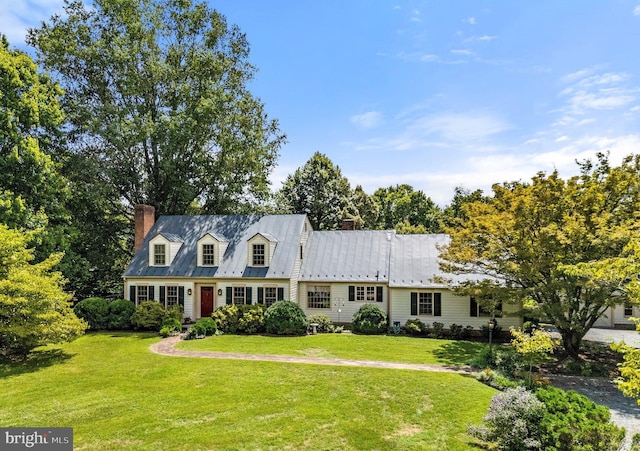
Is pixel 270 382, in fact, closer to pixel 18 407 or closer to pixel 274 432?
pixel 274 432

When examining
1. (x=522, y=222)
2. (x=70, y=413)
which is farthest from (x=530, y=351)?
(x=70, y=413)

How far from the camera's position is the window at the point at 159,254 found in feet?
79.2

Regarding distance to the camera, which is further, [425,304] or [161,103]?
[161,103]

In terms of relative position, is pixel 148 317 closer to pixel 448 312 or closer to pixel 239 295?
pixel 239 295

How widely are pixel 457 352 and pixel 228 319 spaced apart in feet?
39.5

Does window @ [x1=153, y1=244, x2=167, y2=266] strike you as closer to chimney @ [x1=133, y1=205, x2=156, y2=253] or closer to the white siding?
chimney @ [x1=133, y1=205, x2=156, y2=253]

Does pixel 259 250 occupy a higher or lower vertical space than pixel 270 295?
higher

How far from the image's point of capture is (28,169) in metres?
22.0

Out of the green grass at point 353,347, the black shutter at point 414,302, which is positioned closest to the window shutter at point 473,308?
the green grass at point 353,347

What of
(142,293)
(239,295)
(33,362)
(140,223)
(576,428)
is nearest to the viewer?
(576,428)

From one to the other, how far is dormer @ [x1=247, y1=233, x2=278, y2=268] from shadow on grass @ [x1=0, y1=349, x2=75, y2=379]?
10.3 meters

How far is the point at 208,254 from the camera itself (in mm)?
23750

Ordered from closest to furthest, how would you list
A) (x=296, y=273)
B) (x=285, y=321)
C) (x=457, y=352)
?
(x=457, y=352) → (x=285, y=321) → (x=296, y=273)

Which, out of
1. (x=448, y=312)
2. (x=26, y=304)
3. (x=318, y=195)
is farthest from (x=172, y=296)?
(x=318, y=195)
